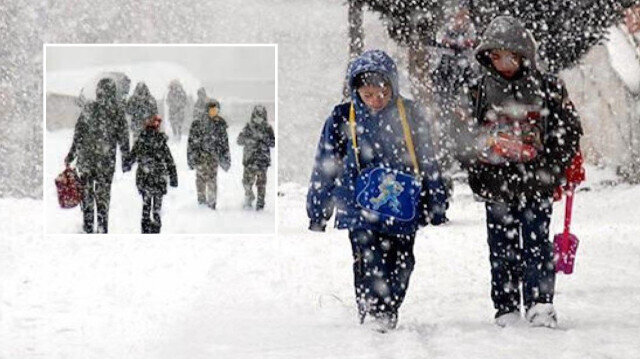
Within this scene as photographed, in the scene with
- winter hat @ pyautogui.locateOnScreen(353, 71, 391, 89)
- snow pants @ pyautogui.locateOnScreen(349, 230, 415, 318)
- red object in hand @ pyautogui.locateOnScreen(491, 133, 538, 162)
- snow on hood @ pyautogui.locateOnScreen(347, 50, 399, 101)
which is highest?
snow on hood @ pyautogui.locateOnScreen(347, 50, 399, 101)

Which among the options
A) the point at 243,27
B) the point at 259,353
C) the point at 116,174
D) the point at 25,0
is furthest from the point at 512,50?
the point at 243,27

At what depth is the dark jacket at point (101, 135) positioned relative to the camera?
9367 millimetres

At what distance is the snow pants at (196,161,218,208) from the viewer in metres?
9.49

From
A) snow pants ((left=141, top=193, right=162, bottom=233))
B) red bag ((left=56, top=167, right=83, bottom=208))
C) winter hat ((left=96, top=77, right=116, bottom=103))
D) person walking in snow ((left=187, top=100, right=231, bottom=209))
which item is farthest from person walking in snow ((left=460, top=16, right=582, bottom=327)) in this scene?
red bag ((left=56, top=167, right=83, bottom=208))

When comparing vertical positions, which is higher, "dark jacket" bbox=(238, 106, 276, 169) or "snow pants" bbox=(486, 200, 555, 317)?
"dark jacket" bbox=(238, 106, 276, 169)

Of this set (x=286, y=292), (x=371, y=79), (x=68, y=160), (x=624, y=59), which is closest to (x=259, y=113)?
(x=68, y=160)

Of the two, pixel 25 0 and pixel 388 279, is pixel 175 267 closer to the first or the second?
pixel 388 279

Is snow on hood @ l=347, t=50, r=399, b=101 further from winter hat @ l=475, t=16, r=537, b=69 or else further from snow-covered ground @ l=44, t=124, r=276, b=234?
snow-covered ground @ l=44, t=124, r=276, b=234

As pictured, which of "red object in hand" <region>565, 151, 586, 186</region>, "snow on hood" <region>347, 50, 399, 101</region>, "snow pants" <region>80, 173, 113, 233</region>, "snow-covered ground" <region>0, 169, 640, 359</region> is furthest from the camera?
"snow pants" <region>80, 173, 113, 233</region>

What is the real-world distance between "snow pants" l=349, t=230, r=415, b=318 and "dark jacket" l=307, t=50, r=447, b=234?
101 millimetres

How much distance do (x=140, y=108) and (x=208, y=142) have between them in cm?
67

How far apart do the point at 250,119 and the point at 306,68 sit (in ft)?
126

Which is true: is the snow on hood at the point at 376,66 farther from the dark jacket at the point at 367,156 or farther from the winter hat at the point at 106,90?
the winter hat at the point at 106,90

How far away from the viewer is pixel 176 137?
9.41 metres
